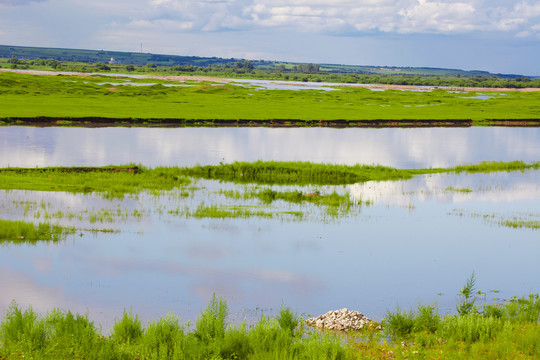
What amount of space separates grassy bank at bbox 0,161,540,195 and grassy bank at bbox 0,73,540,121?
22.9m

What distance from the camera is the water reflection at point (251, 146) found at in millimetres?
33062

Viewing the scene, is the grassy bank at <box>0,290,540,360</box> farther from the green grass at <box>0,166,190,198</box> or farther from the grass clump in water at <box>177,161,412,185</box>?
the grass clump in water at <box>177,161,412,185</box>

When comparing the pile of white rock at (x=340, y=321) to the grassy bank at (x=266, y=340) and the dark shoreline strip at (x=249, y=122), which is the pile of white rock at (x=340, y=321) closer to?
the grassy bank at (x=266, y=340)

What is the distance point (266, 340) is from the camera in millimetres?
9594

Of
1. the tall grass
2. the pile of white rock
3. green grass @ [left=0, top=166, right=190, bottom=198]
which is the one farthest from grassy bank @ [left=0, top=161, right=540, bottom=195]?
the pile of white rock

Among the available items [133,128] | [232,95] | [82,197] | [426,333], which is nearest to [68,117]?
[133,128]

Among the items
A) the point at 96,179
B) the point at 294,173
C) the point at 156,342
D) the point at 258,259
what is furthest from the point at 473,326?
the point at 294,173

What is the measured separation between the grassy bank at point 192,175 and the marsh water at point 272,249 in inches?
38.5

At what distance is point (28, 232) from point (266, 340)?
10104mm

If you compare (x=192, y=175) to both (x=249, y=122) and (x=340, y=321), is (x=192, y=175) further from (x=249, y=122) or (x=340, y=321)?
(x=249, y=122)

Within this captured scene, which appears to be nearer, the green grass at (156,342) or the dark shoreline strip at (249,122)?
the green grass at (156,342)

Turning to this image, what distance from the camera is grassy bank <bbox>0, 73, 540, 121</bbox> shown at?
54938 millimetres

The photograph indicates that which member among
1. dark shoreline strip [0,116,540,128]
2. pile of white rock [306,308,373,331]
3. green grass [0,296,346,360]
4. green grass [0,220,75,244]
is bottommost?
A: green grass [0,220,75,244]

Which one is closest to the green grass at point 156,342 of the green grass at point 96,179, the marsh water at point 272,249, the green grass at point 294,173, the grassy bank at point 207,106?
the marsh water at point 272,249
